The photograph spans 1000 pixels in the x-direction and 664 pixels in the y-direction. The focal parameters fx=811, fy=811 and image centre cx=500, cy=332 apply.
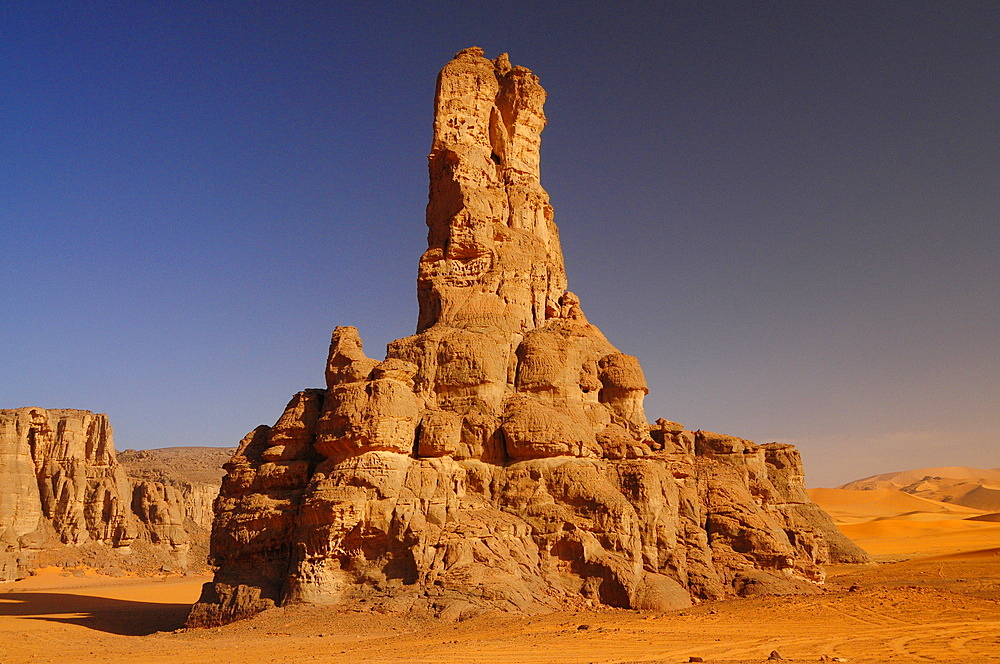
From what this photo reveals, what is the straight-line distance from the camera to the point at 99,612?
91.9ft

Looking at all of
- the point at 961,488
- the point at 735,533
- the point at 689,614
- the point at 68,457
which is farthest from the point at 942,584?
the point at 961,488

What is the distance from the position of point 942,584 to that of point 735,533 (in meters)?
7.78

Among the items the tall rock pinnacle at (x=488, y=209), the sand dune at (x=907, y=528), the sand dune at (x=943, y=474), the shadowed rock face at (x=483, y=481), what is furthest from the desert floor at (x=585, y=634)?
the sand dune at (x=943, y=474)

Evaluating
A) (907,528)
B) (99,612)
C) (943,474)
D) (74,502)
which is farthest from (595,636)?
(943,474)

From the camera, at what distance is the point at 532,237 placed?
2786 cm

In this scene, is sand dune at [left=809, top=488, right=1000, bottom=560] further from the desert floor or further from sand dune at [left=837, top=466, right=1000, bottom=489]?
sand dune at [left=837, top=466, right=1000, bottom=489]

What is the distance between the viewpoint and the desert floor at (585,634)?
14.1m

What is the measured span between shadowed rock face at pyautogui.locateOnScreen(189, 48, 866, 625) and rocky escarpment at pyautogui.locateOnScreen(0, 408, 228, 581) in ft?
105

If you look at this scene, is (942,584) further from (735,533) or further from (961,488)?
(961,488)

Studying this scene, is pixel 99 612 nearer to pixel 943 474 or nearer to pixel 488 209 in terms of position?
pixel 488 209

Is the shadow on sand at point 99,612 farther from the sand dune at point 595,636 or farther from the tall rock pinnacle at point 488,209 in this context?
the tall rock pinnacle at point 488,209

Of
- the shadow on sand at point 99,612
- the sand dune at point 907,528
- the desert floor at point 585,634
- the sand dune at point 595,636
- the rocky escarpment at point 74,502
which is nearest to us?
the sand dune at point 595,636

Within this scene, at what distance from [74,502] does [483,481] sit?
40.9 metres

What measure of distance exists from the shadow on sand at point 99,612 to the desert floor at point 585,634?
0.35ft
